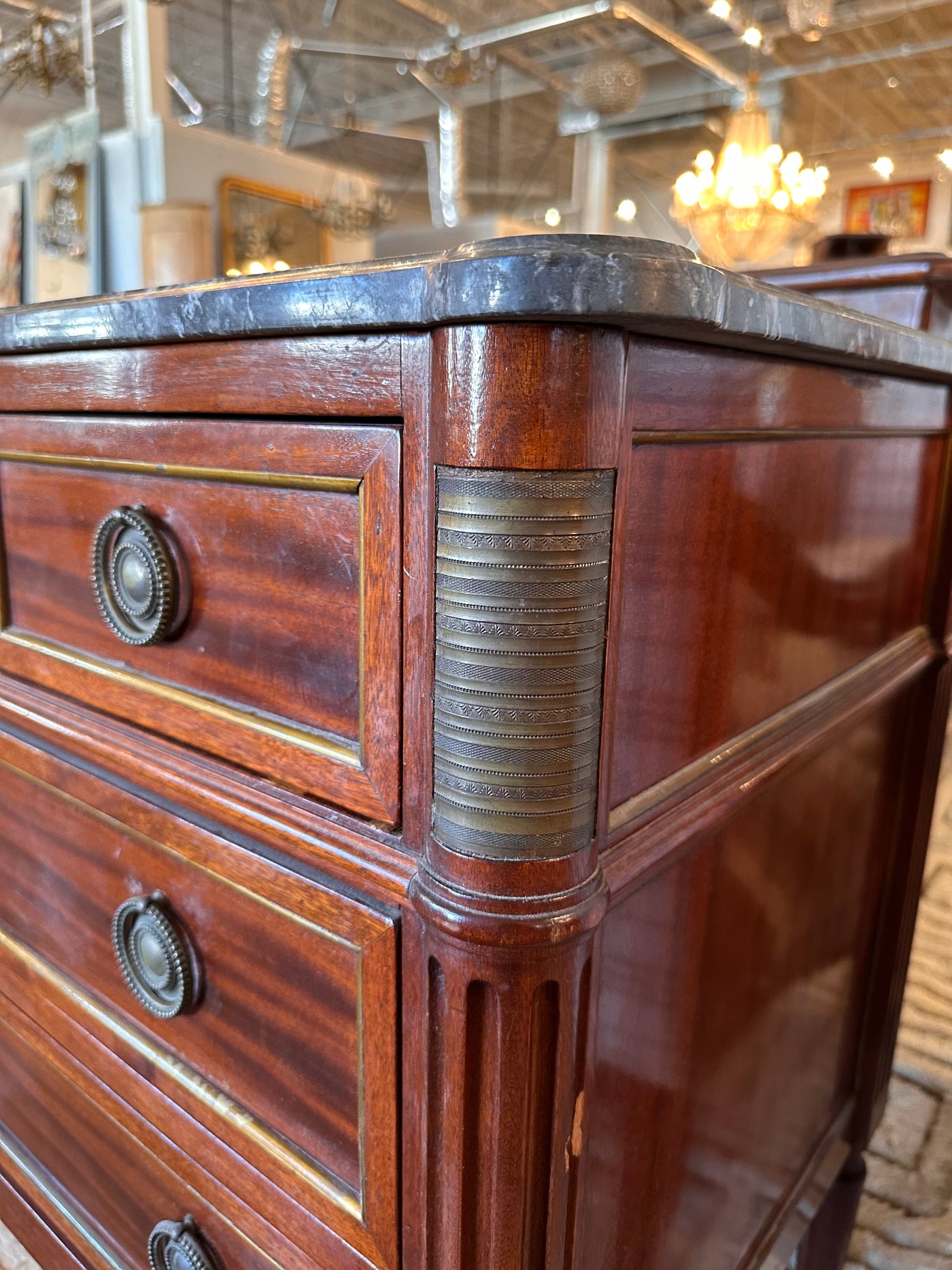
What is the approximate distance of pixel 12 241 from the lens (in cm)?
167

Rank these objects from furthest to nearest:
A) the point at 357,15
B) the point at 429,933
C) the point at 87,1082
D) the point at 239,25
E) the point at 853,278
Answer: the point at 239,25 < the point at 357,15 < the point at 853,278 < the point at 87,1082 < the point at 429,933

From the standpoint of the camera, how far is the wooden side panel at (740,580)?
358mm

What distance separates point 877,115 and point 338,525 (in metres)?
7.12

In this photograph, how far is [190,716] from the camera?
45 centimetres

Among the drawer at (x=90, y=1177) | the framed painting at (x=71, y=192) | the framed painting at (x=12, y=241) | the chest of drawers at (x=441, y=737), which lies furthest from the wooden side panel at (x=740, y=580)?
the framed painting at (x=12, y=241)

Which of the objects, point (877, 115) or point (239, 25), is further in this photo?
point (877, 115)

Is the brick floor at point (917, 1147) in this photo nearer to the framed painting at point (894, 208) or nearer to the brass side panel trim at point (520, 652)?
the brass side panel trim at point (520, 652)

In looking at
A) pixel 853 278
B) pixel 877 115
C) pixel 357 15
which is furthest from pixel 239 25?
pixel 853 278

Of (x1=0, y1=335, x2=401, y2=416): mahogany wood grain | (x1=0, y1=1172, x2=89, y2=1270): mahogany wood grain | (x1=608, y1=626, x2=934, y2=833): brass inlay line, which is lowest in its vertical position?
(x1=0, y1=1172, x2=89, y2=1270): mahogany wood grain

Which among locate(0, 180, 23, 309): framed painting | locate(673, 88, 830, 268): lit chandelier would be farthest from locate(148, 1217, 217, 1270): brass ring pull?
locate(673, 88, 830, 268): lit chandelier

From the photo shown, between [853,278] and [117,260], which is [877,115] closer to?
[117,260]

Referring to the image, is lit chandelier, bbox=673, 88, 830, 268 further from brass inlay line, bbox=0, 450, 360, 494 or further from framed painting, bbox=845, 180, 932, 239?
framed painting, bbox=845, 180, 932, 239

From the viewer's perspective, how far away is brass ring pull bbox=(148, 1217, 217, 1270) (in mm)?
521

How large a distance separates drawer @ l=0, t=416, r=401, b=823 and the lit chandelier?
2.68m
